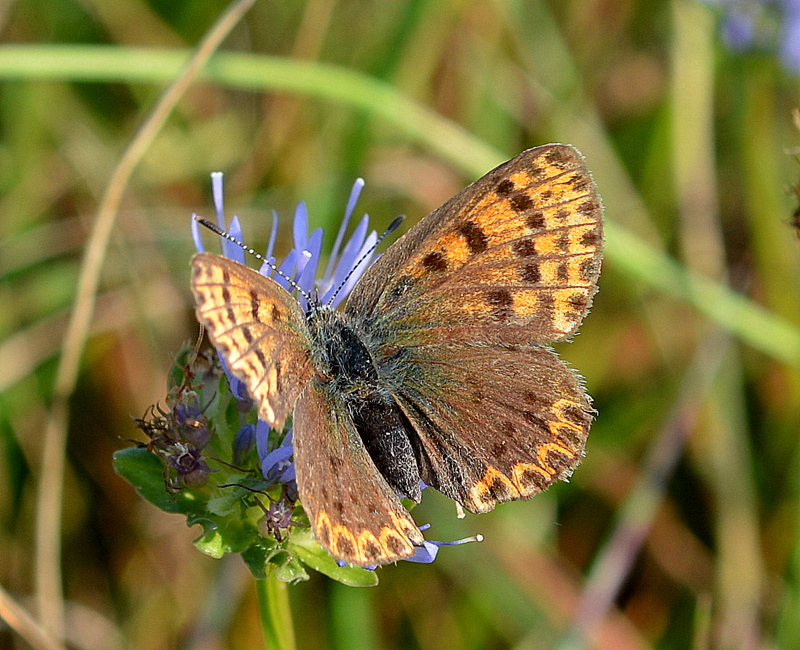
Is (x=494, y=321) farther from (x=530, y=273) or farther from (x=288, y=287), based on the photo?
(x=288, y=287)

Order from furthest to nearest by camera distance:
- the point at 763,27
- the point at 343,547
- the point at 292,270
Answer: the point at 763,27, the point at 292,270, the point at 343,547

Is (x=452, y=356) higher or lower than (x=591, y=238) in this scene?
lower

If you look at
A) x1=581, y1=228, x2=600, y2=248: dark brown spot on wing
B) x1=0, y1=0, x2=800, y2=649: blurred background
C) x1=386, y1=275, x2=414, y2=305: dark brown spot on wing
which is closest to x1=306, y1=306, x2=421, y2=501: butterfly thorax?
x1=386, y1=275, x2=414, y2=305: dark brown spot on wing

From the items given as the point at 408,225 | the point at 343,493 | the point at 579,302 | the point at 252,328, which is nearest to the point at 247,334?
the point at 252,328

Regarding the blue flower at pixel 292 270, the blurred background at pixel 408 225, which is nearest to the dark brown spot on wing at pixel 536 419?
the blue flower at pixel 292 270

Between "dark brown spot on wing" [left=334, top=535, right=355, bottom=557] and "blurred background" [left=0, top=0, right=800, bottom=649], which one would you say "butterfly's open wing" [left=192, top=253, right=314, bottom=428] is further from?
"blurred background" [left=0, top=0, right=800, bottom=649]

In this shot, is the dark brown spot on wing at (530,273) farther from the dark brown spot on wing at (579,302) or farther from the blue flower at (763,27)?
the blue flower at (763,27)

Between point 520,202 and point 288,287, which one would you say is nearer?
point 520,202
